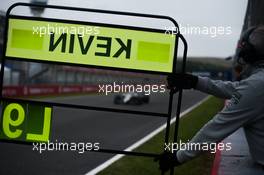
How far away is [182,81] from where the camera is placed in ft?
12.1

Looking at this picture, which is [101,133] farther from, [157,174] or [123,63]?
[123,63]

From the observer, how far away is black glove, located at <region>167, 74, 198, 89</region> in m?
3.62

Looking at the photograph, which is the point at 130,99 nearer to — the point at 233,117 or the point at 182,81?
the point at 182,81

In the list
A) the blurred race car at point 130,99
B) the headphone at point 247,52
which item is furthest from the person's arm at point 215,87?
the blurred race car at point 130,99

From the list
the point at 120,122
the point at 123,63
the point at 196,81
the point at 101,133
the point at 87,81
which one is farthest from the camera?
the point at 87,81

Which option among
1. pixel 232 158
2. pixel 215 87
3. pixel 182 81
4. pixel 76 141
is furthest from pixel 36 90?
pixel 215 87

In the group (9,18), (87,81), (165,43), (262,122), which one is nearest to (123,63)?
(165,43)

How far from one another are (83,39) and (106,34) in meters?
0.18

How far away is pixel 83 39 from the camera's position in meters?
3.88

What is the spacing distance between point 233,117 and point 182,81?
2.50 ft

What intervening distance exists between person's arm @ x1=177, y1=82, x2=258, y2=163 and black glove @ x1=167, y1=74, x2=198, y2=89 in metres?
0.59

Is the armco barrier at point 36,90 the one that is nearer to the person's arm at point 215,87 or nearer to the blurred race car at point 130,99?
the blurred race car at point 130,99

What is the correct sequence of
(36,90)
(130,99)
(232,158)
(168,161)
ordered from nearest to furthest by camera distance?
(168,161)
(232,158)
(130,99)
(36,90)

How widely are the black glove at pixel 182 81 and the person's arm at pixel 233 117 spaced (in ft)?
1.93
